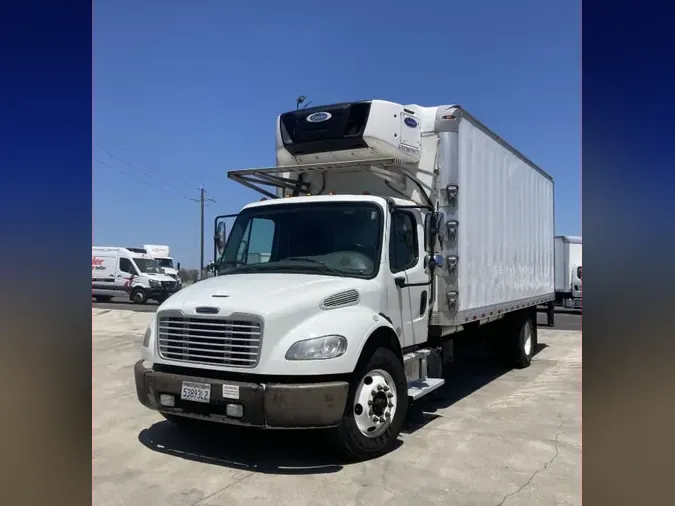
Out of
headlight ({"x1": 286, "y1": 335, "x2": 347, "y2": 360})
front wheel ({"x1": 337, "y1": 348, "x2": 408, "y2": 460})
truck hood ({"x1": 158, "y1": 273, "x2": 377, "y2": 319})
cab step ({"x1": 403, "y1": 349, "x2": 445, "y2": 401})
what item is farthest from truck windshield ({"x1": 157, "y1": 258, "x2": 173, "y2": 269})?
headlight ({"x1": 286, "y1": 335, "x2": 347, "y2": 360})

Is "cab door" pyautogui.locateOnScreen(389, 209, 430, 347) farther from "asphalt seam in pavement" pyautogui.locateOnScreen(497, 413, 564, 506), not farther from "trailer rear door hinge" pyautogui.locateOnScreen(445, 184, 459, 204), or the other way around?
"asphalt seam in pavement" pyautogui.locateOnScreen(497, 413, 564, 506)

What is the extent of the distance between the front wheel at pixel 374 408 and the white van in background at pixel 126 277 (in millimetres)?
26431

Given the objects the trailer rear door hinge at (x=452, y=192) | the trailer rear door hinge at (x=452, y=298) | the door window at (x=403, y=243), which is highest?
the trailer rear door hinge at (x=452, y=192)

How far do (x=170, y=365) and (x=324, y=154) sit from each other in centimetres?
324

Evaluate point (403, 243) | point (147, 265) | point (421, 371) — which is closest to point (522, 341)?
point (421, 371)

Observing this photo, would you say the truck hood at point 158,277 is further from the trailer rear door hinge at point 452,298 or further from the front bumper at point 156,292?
the trailer rear door hinge at point 452,298

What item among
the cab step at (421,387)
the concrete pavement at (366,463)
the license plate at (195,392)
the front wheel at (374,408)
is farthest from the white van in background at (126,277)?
the front wheel at (374,408)

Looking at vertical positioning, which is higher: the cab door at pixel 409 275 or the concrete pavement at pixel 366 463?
the cab door at pixel 409 275

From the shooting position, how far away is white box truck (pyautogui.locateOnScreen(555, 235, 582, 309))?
70.0 feet

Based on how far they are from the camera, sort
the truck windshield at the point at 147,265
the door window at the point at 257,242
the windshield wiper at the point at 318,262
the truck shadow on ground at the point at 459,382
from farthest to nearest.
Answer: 1. the truck windshield at the point at 147,265
2. the truck shadow on ground at the point at 459,382
3. the door window at the point at 257,242
4. the windshield wiper at the point at 318,262

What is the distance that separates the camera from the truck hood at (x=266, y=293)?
5.15 m

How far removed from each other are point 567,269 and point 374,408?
62.6 ft
